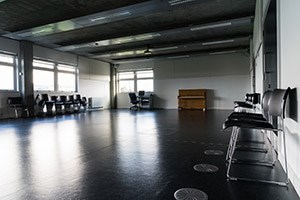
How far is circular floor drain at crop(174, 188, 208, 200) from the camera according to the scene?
1.65 meters

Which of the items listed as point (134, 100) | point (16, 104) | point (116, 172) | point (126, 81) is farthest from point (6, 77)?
point (116, 172)

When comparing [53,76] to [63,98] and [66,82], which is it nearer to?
[66,82]

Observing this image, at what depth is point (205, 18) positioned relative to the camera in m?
7.20

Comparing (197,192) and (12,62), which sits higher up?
(12,62)

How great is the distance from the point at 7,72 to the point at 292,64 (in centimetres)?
986

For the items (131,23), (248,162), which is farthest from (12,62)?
(248,162)

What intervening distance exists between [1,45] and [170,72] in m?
8.74

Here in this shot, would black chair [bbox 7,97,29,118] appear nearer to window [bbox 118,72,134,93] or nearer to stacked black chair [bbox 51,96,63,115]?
stacked black chair [bbox 51,96,63,115]

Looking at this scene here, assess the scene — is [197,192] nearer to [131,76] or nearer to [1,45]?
[1,45]

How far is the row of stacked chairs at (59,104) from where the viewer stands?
32.0ft

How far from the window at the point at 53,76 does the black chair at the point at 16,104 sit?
1186 mm

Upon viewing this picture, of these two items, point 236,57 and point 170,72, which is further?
point 170,72

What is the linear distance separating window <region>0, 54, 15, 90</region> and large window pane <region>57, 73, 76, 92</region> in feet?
7.59

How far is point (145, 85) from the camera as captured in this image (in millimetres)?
14383
